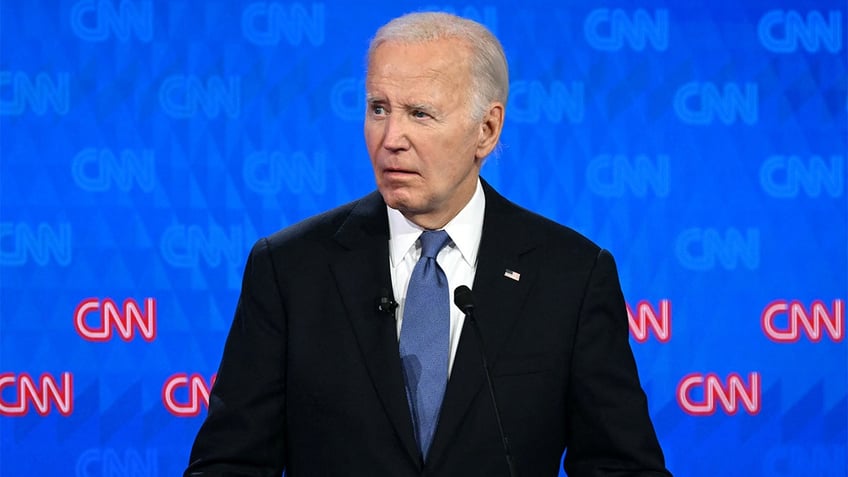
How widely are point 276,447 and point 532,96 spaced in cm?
155

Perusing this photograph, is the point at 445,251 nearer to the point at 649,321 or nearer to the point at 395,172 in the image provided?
the point at 395,172

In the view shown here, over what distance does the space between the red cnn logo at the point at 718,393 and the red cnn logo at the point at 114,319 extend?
1.46m

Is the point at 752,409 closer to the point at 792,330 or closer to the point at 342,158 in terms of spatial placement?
the point at 792,330

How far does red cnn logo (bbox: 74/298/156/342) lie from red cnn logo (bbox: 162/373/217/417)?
141 millimetres

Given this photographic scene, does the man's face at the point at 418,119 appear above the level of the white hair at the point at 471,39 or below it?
below

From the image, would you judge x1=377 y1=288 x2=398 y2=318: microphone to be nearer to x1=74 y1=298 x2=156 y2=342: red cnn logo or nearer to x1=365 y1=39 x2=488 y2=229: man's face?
x1=365 y1=39 x2=488 y2=229: man's face

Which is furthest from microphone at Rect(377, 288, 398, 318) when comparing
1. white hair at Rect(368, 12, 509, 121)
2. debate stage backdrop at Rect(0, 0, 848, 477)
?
debate stage backdrop at Rect(0, 0, 848, 477)

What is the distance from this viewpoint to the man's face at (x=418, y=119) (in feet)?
5.78

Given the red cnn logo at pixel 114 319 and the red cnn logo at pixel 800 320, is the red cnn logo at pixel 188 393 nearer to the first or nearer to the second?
the red cnn logo at pixel 114 319

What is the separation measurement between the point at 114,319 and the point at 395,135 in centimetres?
147

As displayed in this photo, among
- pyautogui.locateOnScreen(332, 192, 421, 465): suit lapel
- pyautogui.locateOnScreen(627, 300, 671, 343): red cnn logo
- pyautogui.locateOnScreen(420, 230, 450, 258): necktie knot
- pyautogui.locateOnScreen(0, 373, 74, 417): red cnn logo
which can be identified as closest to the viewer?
pyautogui.locateOnScreen(332, 192, 421, 465): suit lapel

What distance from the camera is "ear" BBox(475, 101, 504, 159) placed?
1.89m

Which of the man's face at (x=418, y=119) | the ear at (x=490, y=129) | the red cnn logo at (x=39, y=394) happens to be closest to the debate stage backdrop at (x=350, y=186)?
the red cnn logo at (x=39, y=394)

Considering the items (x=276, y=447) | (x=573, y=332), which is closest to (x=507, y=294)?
(x=573, y=332)
